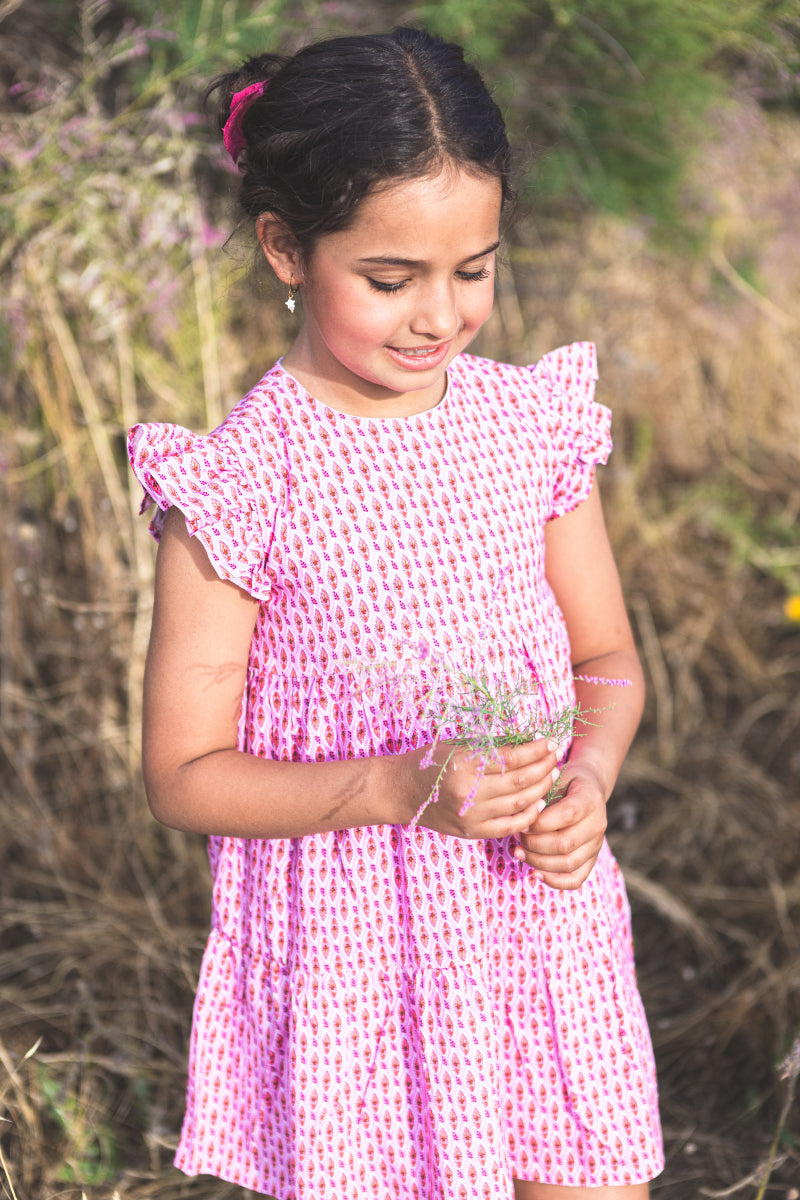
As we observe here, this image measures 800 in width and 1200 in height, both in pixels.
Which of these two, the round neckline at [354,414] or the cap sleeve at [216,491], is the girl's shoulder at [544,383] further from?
the cap sleeve at [216,491]

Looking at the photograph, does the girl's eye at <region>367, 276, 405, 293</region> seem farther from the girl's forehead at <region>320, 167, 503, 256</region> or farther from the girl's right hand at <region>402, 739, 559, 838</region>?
the girl's right hand at <region>402, 739, 559, 838</region>

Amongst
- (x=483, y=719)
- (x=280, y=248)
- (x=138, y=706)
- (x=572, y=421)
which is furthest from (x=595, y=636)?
(x=138, y=706)

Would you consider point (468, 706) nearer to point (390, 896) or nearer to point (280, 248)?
point (390, 896)

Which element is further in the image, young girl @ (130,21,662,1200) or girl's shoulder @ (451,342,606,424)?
girl's shoulder @ (451,342,606,424)

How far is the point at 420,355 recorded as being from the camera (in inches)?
44.3

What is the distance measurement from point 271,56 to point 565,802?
0.87 m

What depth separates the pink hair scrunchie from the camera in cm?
117

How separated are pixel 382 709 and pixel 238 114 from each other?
66 cm

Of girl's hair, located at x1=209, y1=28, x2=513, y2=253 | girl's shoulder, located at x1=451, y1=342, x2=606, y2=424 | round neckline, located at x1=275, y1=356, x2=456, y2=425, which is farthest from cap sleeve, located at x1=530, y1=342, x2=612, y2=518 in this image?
girl's hair, located at x1=209, y1=28, x2=513, y2=253

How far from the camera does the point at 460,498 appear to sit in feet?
3.95

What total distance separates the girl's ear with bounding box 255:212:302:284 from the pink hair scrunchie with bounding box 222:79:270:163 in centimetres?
10

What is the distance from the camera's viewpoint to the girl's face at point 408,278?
3.46 feet

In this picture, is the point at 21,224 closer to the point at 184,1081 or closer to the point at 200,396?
the point at 200,396

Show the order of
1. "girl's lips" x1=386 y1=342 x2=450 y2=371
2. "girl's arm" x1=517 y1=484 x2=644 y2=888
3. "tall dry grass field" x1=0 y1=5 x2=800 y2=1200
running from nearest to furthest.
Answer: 1. "girl's lips" x1=386 y1=342 x2=450 y2=371
2. "girl's arm" x1=517 y1=484 x2=644 y2=888
3. "tall dry grass field" x1=0 y1=5 x2=800 y2=1200
